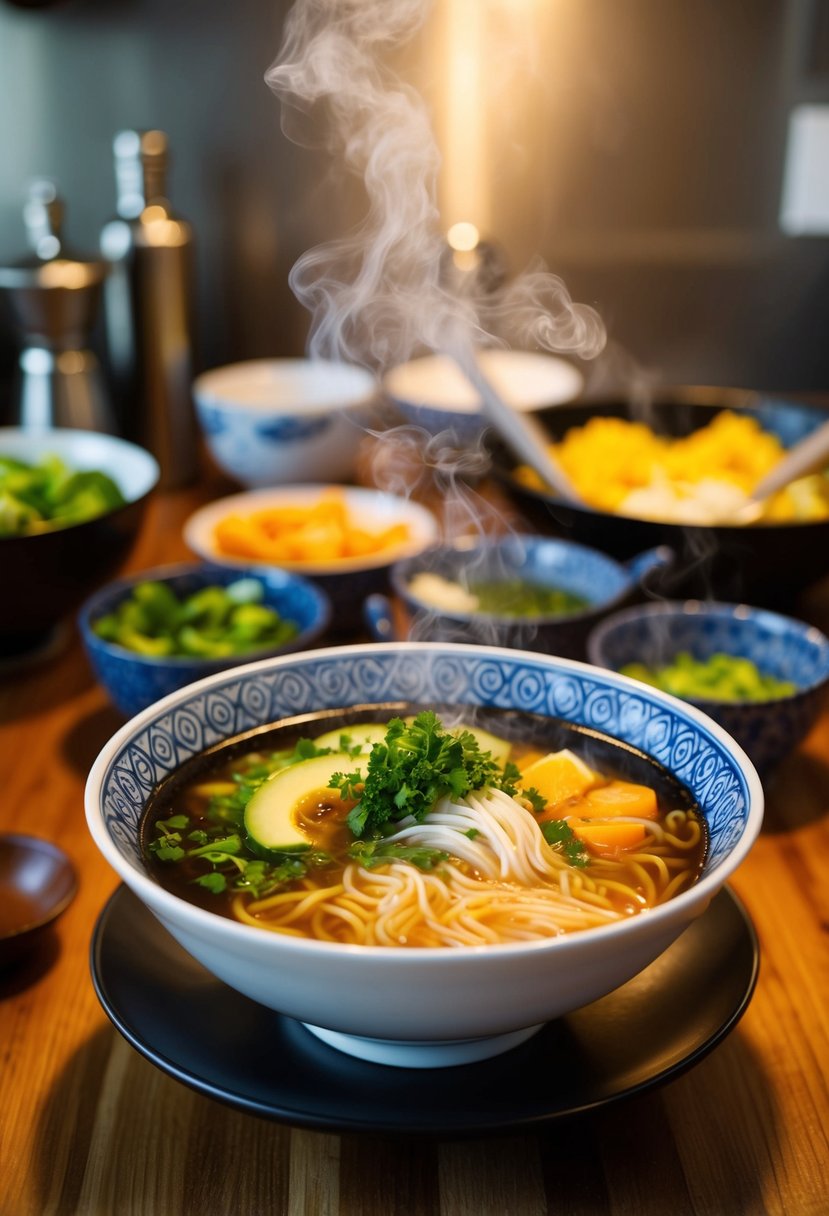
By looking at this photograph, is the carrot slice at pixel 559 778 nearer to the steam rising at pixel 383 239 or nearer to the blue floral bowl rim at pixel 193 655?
the blue floral bowl rim at pixel 193 655

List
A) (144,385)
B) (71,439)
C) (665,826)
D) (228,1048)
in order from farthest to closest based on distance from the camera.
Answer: (144,385)
(71,439)
(665,826)
(228,1048)

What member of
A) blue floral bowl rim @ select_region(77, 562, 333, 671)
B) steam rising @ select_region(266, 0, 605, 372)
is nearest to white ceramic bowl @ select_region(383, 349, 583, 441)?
steam rising @ select_region(266, 0, 605, 372)

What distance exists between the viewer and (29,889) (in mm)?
1235

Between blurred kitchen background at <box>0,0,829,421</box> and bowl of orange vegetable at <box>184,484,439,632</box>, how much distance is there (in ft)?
3.08

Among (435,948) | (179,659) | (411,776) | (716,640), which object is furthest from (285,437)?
(435,948)

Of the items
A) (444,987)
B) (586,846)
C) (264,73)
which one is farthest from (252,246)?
(444,987)

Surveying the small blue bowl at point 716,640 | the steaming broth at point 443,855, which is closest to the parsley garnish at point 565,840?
the steaming broth at point 443,855

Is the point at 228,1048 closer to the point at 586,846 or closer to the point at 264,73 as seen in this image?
the point at 586,846

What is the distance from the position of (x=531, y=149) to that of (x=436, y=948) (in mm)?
2505

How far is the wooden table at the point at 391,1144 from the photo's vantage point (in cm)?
92

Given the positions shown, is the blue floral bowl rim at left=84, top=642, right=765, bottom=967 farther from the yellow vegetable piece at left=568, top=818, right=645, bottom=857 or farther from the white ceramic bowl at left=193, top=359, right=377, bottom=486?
the white ceramic bowl at left=193, top=359, right=377, bottom=486

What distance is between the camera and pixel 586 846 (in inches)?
42.1

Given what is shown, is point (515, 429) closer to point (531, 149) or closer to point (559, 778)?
point (559, 778)

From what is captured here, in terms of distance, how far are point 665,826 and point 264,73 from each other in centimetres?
234
